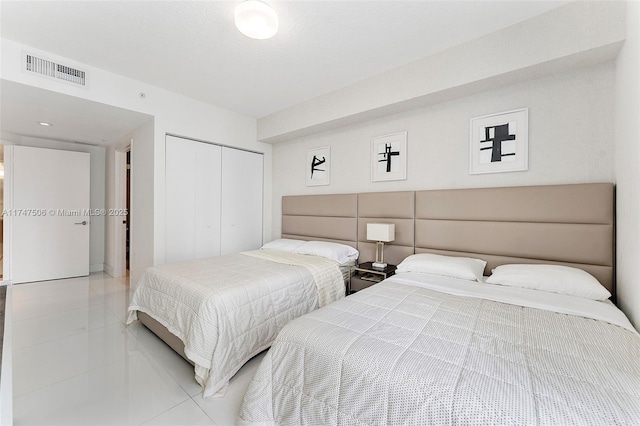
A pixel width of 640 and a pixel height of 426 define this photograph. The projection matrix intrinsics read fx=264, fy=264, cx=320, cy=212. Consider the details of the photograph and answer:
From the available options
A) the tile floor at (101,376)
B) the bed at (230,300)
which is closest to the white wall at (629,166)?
the bed at (230,300)

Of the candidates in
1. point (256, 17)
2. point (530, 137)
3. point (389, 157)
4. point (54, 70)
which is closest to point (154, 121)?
point (54, 70)

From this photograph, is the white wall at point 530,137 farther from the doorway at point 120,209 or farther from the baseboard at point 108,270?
the baseboard at point 108,270

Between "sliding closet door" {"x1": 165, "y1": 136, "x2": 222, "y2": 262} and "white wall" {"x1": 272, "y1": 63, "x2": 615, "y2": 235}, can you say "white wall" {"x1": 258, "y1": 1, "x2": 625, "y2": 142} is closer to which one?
"white wall" {"x1": 272, "y1": 63, "x2": 615, "y2": 235}

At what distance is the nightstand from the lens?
8.99ft

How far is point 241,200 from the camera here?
4.10 meters

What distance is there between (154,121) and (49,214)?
9.52 feet

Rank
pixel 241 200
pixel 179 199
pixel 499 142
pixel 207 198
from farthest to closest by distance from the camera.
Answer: pixel 241 200 → pixel 207 198 → pixel 179 199 → pixel 499 142

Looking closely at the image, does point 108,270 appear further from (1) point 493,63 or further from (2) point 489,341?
(1) point 493,63

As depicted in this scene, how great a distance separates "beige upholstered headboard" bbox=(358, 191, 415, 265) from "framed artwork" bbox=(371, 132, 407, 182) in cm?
22

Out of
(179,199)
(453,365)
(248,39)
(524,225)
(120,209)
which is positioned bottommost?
(453,365)

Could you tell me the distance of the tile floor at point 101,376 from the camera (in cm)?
153

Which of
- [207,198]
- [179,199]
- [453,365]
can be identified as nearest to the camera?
[453,365]

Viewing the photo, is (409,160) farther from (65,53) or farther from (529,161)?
(65,53)

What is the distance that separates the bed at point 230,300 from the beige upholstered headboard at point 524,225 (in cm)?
104
